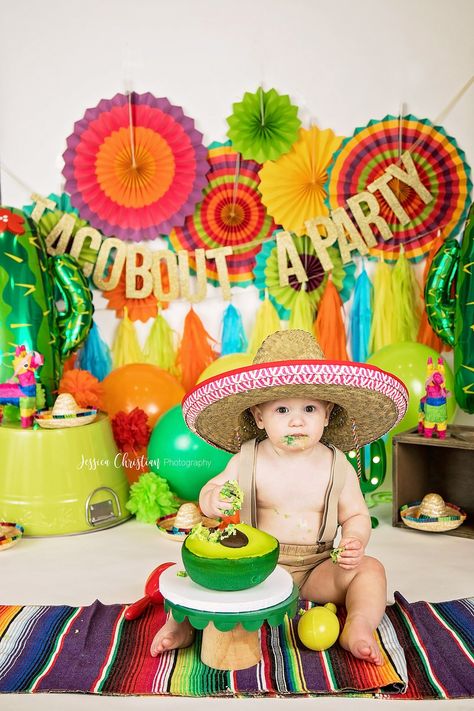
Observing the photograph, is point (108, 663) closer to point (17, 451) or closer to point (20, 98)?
point (17, 451)

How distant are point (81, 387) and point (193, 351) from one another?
25.8 inches

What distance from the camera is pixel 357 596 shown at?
6.13ft

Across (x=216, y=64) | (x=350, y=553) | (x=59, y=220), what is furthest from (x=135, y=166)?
(x=350, y=553)

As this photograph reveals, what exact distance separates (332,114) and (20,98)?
1.47 m

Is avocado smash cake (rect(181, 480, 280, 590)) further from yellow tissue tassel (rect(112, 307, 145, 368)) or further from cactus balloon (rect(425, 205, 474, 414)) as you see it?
yellow tissue tassel (rect(112, 307, 145, 368))

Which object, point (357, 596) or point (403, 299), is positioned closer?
point (357, 596)

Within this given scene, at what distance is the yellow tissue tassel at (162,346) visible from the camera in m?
3.66

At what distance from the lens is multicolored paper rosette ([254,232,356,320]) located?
11.7 ft

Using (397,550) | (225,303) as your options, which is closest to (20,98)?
(225,303)

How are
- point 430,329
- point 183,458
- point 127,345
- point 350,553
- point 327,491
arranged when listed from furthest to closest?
1. point 127,345
2. point 430,329
3. point 183,458
4. point 327,491
5. point 350,553

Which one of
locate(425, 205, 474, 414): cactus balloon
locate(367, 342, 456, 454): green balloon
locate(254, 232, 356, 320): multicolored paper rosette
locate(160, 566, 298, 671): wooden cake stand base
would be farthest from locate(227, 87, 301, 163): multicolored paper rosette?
locate(160, 566, 298, 671): wooden cake stand base

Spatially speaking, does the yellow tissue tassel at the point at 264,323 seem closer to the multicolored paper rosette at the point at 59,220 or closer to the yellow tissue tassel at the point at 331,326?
the yellow tissue tassel at the point at 331,326

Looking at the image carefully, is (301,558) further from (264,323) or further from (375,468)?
(264,323)

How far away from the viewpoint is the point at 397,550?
8.68 feet
